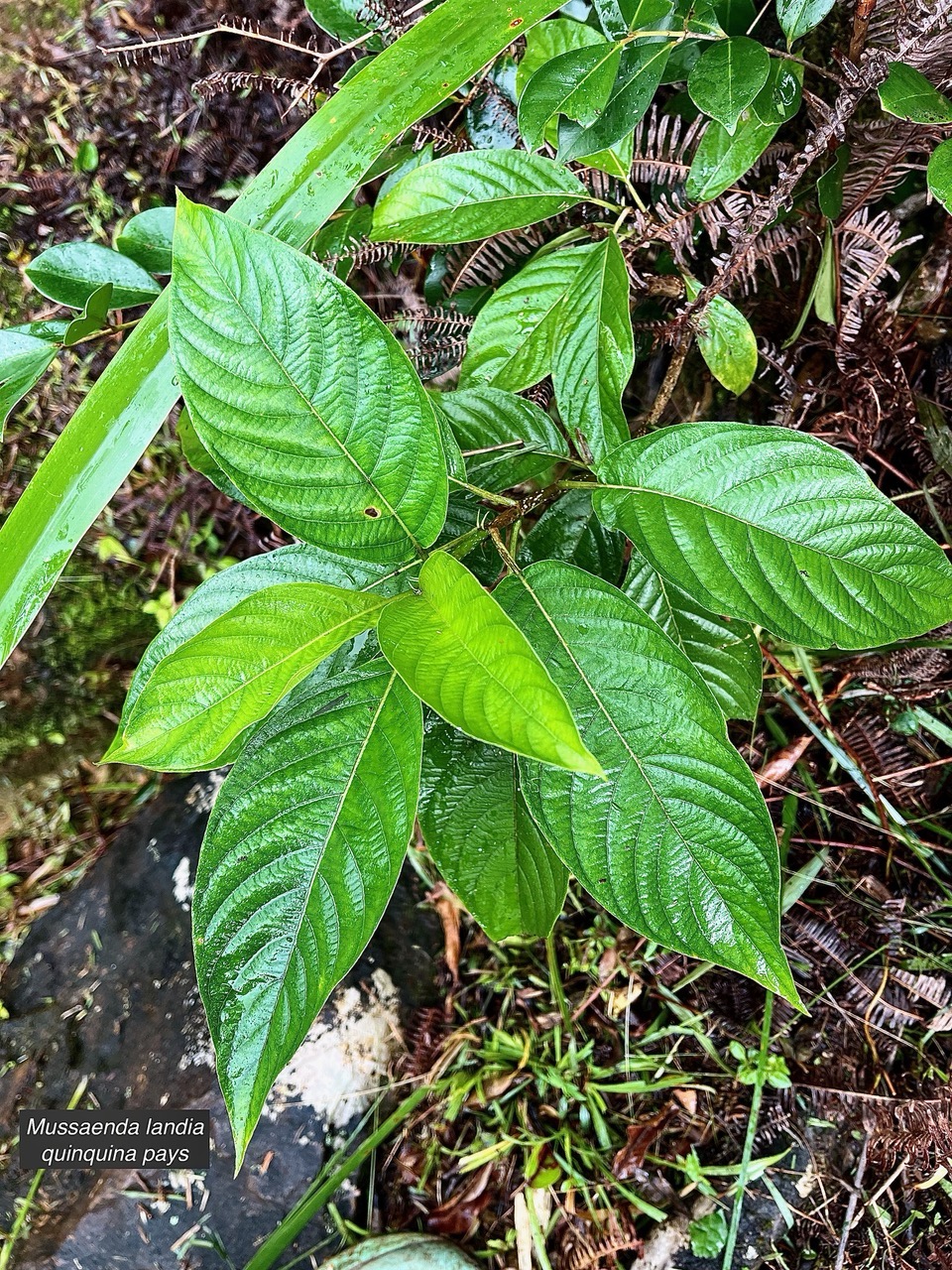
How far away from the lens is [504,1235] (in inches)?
64.1

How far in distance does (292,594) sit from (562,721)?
31 centimetres

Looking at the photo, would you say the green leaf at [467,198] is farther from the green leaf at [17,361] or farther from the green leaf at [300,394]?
the green leaf at [17,361]

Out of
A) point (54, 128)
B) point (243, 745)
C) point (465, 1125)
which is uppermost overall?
point (54, 128)

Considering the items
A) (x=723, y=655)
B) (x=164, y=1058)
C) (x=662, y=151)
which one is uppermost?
(x=662, y=151)

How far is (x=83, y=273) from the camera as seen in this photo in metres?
1.20

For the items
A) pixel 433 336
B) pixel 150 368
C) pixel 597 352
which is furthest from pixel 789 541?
pixel 150 368

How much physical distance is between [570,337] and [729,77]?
1.14 ft

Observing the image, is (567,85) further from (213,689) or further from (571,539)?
(213,689)

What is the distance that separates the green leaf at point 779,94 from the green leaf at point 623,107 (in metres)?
0.14

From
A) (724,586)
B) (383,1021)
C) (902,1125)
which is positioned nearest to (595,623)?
(724,586)

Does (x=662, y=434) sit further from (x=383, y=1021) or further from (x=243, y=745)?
(x=383, y=1021)

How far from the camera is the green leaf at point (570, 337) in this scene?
3.41 ft

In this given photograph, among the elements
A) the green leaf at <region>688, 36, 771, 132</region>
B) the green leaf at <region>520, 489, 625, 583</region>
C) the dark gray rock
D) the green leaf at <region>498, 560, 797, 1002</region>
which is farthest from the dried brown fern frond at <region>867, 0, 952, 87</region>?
the dark gray rock

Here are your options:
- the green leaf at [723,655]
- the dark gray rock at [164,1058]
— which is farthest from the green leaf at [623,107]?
the dark gray rock at [164,1058]
